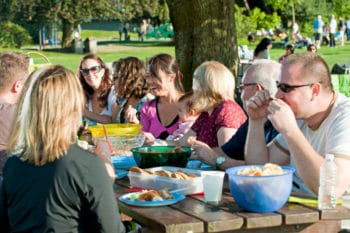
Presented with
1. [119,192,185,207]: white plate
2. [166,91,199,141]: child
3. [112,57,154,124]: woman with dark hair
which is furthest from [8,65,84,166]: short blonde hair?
[112,57,154,124]: woman with dark hair

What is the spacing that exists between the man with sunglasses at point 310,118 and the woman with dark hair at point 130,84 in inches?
139

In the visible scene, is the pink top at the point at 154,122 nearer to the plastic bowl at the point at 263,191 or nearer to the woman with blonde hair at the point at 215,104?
the woman with blonde hair at the point at 215,104

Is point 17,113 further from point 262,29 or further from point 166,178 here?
point 262,29

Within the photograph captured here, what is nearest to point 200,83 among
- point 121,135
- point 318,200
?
point 121,135

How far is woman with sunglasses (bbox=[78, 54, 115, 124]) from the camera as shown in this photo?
8.02 meters

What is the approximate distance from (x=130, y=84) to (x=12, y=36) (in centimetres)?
3860

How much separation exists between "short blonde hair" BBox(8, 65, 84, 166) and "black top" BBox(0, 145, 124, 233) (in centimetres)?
5

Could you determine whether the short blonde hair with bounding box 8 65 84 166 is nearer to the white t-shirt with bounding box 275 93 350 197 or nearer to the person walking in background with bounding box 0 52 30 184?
the white t-shirt with bounding box 275 93 350 197

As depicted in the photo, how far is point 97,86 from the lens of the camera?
8.13m

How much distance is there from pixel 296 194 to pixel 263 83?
1.17 metres

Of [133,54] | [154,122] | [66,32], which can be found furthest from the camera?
[66,32]

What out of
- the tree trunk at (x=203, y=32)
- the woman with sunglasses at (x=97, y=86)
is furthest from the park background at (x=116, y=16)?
the woman with sunglasses at (x=97, y=86)

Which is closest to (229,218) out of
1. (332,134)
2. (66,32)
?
(332,134)

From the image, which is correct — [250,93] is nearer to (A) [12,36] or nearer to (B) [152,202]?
(B) [152,202]
